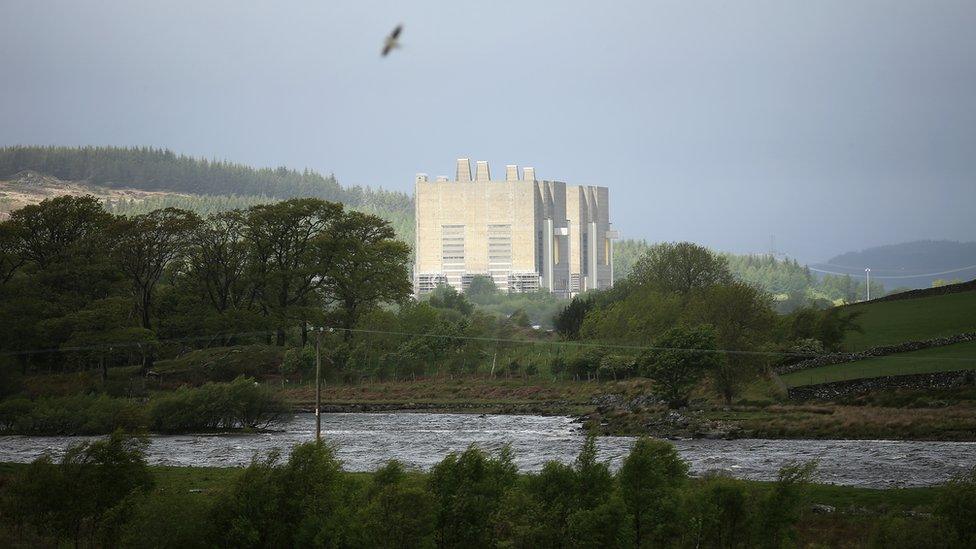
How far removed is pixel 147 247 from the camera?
9912cm

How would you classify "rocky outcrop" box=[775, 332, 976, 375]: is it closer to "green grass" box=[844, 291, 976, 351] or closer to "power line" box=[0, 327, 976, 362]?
"power line" box=[0, 327, 976, 362]

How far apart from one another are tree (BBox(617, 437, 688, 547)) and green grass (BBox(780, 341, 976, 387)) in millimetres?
40845

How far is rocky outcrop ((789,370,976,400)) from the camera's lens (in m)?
64.9

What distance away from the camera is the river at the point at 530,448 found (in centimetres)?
4541

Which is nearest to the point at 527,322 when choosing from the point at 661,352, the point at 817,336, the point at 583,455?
the point at 817,336

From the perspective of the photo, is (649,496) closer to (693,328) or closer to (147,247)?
(693,328)

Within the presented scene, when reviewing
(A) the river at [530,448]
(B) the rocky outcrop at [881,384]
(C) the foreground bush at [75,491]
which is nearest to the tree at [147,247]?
(A) the river at [530,448]

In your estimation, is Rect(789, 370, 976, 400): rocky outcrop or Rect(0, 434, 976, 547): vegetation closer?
Rect(0, 434, 976, 547): vegetation

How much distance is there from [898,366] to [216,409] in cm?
4194

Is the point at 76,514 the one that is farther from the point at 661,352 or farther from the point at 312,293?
the point at 312,293

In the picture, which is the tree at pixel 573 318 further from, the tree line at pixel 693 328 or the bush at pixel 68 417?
the bush at pixel 68 417

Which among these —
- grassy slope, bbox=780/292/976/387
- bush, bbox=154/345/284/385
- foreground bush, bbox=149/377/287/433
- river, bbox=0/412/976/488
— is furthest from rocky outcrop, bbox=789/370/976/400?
bush, bbox=154/345/284/385

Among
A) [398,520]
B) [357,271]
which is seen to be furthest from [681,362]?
[398,520]

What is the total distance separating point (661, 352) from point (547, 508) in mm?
42075
